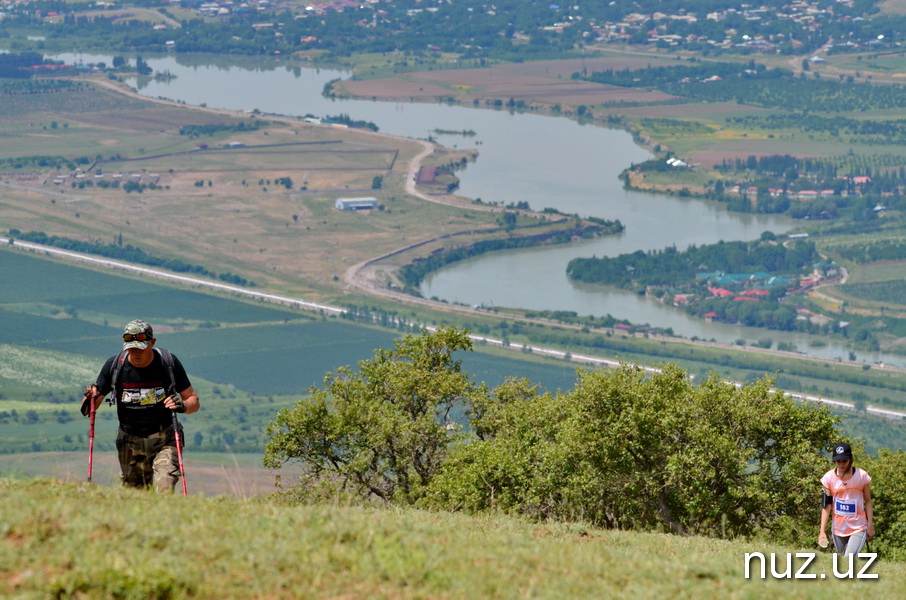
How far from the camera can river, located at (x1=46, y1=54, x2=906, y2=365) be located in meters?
88.9

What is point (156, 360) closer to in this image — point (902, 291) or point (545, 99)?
point (902, 291)

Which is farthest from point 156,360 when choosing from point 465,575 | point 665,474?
point 665,474

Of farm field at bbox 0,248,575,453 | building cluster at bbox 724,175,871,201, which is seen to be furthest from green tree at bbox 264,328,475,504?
building cluster at bbox 724,175,871,201

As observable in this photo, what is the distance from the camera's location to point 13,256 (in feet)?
317

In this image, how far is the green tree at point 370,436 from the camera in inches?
770

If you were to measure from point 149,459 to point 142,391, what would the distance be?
0.60m

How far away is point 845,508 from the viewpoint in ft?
36.2

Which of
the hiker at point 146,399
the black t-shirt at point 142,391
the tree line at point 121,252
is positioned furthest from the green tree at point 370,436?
the tree line at point 121,252

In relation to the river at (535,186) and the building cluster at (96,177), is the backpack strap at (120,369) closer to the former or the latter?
the river at (535,186)

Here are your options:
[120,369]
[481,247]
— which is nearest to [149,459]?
[120,369]

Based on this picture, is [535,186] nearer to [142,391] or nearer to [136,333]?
[142,391]

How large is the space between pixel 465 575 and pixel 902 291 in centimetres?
9001

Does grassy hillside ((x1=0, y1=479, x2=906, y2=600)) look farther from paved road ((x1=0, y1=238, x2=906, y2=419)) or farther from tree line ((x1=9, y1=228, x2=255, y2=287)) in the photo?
tree line ((x1=9, y1=228, x2=255, y2=287))

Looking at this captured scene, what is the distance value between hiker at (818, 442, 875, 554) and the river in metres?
71.5
